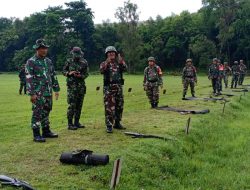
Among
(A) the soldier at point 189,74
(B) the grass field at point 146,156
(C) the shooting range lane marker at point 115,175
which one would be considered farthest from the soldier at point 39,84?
(A) the soldier at point 189,74

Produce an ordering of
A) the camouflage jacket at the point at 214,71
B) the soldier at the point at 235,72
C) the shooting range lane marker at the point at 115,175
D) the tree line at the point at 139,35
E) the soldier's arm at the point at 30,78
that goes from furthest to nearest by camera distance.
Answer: the tree line at the point at 139,35
the soldier at the point at 235,72
the camouflage jacket at the point at 214,71
the soldier's arm at the point at 30,78
the shooting range lane marker at the point at 115,175

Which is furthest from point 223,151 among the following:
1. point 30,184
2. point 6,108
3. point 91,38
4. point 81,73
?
point 91,38

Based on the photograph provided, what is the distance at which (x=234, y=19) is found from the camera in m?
80.1

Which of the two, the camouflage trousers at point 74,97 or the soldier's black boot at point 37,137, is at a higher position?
the camouflage trousers at point 74,97

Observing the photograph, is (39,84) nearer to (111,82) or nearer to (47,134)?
(47,134)

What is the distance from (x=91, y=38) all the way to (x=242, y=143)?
3477 inches

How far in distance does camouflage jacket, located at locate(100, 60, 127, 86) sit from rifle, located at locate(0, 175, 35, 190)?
5.48 meters

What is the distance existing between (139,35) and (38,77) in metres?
76.1

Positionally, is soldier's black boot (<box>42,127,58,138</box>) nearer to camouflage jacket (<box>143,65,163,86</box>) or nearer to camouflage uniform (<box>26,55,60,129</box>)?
camouflage uniform (<box>26,55,60,129</box>)

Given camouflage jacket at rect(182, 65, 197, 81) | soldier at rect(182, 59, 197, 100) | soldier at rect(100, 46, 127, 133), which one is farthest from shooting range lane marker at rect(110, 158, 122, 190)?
camouflage jacket at rect(182, 65, 197, 81)

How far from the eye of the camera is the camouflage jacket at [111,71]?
40.0 ft

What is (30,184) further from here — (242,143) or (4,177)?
(242,143)

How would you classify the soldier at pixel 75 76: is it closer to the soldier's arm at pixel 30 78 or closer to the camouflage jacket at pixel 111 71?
the camouflage jacket at pixel 111 71

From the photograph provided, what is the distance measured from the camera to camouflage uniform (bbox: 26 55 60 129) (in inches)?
412
